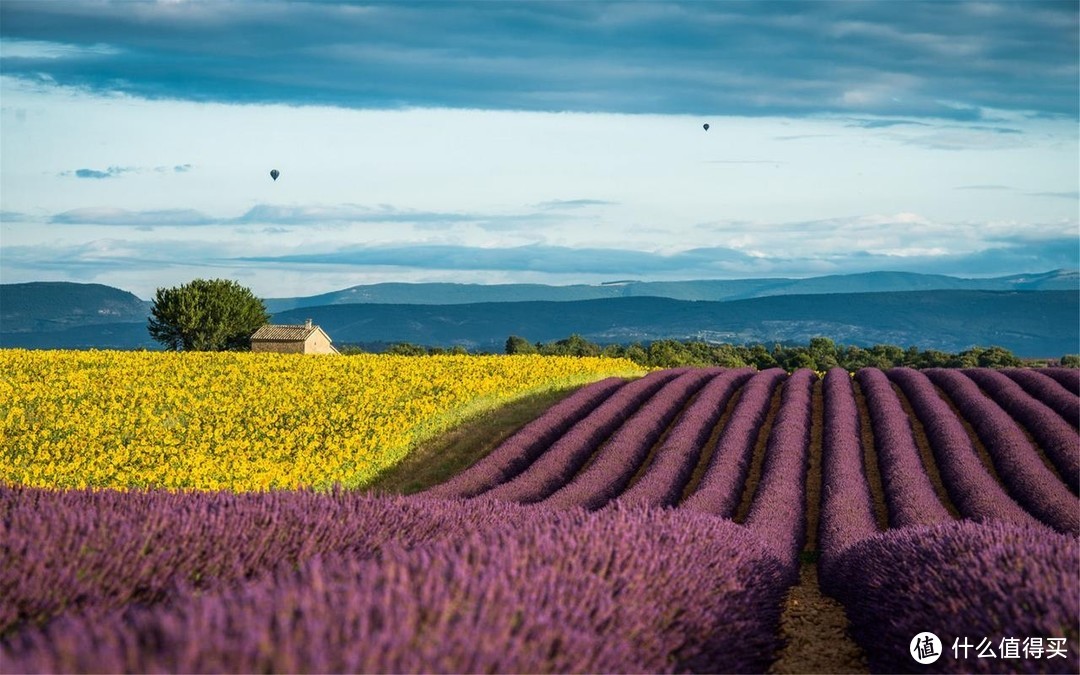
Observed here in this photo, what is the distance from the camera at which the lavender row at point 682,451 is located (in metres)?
16.8

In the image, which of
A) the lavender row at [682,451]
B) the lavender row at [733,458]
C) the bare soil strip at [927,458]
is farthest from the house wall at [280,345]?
the bare soil strip at [927,458]

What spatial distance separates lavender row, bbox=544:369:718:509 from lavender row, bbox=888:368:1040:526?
5575mm

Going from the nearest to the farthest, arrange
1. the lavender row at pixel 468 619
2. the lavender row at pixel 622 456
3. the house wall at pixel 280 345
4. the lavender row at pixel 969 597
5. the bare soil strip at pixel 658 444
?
the lavender row at pixel 468 619, the lavender row at pixel 969 597, the lavender row at pixel 622 456, the bare soil strip at pixel 658 444, the house wall at pixel 280 345

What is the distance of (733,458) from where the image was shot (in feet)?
65.7

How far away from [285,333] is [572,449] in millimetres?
43783

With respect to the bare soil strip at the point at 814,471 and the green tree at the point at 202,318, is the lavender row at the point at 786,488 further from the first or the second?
the green tree at the point at 202,318

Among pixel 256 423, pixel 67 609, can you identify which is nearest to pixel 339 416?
pixel 256 423

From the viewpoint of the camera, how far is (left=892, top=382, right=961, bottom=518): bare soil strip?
18547mm

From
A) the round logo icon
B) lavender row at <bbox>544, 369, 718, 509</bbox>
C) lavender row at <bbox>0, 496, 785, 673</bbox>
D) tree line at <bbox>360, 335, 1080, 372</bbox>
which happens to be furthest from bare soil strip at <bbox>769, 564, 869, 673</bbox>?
tree line at <bbox>360, 335, 1080, 372</bbox>

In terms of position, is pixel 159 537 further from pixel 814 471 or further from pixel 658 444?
pixel 658 444

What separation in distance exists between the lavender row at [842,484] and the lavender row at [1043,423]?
3687 millimetres

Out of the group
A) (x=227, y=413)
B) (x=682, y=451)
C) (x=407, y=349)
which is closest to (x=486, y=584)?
(x=682, y=451)

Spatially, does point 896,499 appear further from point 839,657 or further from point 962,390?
point 962,390

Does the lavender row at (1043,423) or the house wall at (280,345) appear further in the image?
the house wall at (280,345)
